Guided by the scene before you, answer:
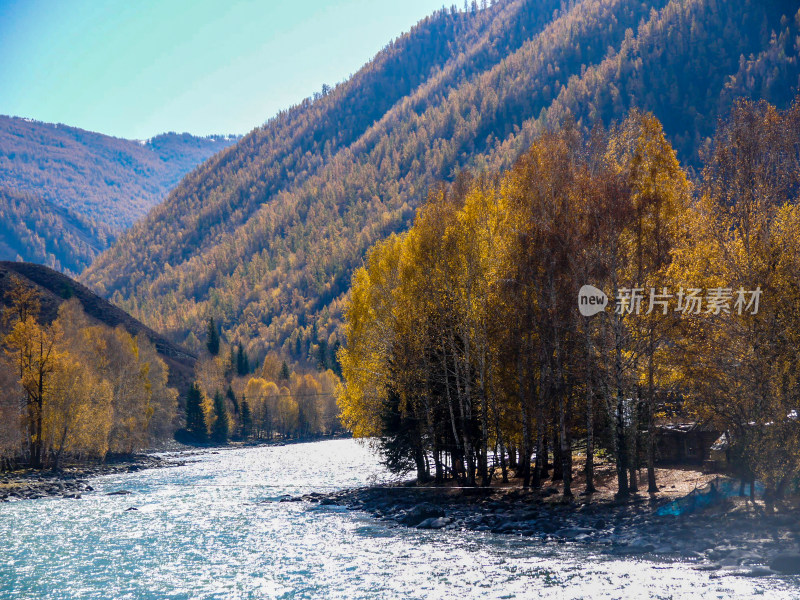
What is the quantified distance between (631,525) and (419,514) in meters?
10.0

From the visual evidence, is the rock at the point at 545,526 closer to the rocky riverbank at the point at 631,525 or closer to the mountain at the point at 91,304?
the rocky riverbank at the point at 631,525

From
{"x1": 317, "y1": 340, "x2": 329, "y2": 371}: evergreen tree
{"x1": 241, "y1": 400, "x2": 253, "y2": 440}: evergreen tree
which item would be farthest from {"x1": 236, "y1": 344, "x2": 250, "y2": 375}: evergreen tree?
{"x1": 241, "y1": 400, "x2": 253, "y2": 440}: evergreen tree

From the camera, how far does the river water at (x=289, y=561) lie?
54.1 feet

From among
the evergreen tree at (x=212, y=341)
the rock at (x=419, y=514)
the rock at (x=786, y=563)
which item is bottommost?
the rock at (x=419, y=514)

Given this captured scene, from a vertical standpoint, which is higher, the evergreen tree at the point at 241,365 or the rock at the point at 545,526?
the evergreen tree at the point at 241,365

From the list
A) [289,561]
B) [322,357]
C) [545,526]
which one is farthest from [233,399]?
→ [545,526]

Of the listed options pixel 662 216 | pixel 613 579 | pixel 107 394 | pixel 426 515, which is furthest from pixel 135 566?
pixel 107 394

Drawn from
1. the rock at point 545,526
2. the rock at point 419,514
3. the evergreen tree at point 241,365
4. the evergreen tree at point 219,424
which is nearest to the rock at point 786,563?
the rock at point 545,526

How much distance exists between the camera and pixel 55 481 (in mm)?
49469

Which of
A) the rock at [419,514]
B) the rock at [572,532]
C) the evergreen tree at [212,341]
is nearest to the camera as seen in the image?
the rock at [572,532]

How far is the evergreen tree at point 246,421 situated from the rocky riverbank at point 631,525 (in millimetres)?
104165

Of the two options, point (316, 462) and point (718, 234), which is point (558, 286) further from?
point (316, 462)

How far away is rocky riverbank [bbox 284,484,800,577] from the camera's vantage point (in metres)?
17.3

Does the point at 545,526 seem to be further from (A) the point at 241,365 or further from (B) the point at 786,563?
(A) the point at 241,365
